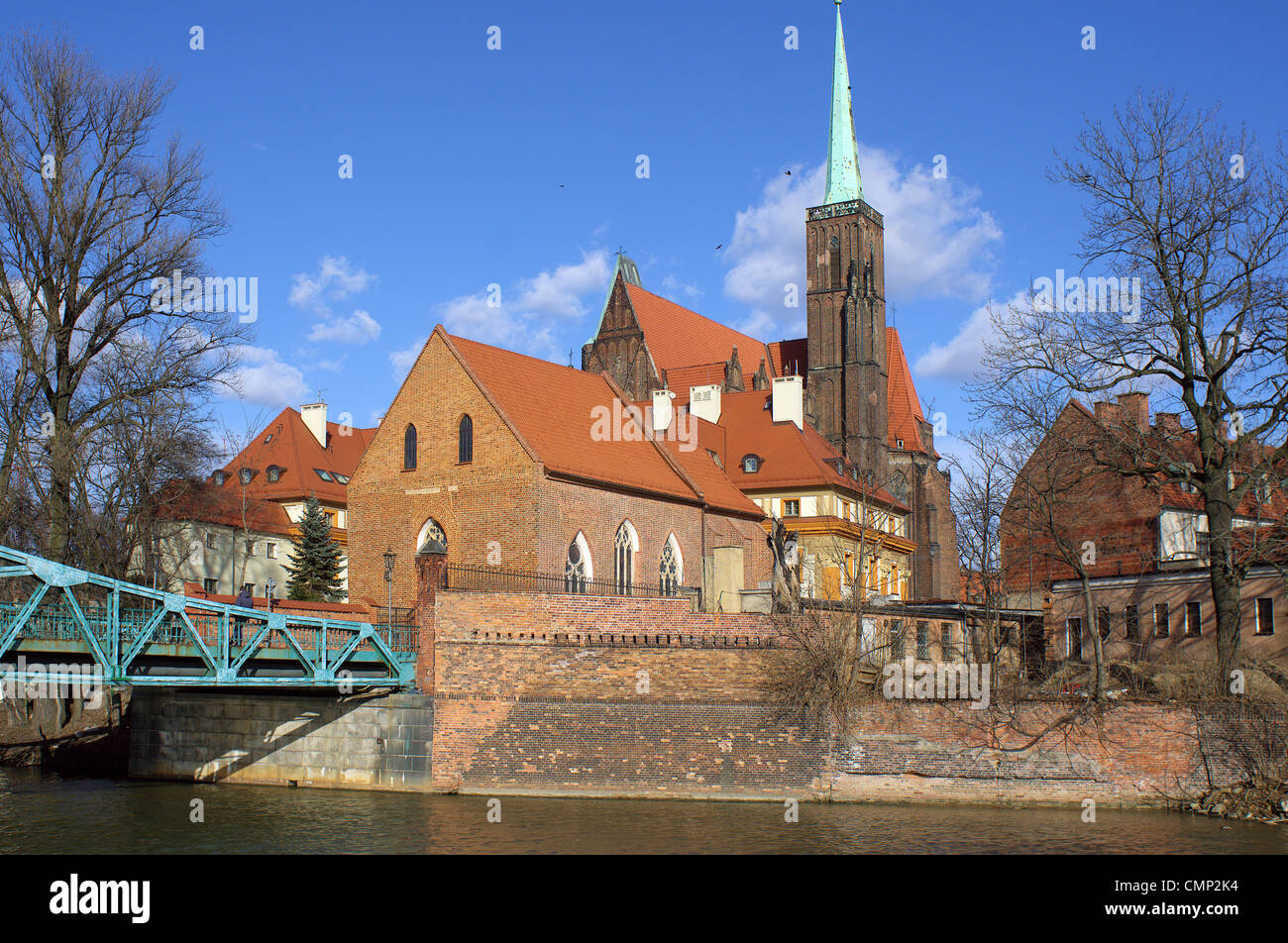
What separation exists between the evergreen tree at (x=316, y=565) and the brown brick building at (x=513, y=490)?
3.74 meters

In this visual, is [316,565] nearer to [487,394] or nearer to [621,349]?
[487,394]

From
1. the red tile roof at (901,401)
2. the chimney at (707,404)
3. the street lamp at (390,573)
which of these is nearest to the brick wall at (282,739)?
the street lamp at (390,573)

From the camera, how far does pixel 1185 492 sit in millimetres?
41312

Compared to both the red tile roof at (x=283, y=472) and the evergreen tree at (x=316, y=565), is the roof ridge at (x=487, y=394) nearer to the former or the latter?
the evergreen tree at (x=316, y=565)

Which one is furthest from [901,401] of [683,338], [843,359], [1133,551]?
[1133,551]

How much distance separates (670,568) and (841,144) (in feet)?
119

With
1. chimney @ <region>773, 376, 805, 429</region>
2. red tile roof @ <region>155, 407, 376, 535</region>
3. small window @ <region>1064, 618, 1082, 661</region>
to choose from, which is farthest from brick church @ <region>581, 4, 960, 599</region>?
small window @ <region>1064, 618, 1082, 661</region>

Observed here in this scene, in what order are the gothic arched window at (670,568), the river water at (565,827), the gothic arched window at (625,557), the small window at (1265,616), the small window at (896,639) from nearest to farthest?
the river water at (565,827)
the small window at (896,639)
the small window at (1265,616)
the gothic arched window at (625,557)
the gothic arched window at (670,568)

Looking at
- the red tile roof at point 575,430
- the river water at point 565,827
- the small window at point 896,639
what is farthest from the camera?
the red tile roof at point 575,430

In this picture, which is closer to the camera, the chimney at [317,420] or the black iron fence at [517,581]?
the black iron fence at [517,581]

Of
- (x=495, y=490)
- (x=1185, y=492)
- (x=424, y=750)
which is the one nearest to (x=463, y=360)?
(x=495, y=490)

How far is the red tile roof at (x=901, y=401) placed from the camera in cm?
6650

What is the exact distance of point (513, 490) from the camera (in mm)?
33781

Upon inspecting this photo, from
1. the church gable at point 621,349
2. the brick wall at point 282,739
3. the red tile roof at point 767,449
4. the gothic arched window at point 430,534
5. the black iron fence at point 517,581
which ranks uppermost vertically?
the church gable at point 621,349
